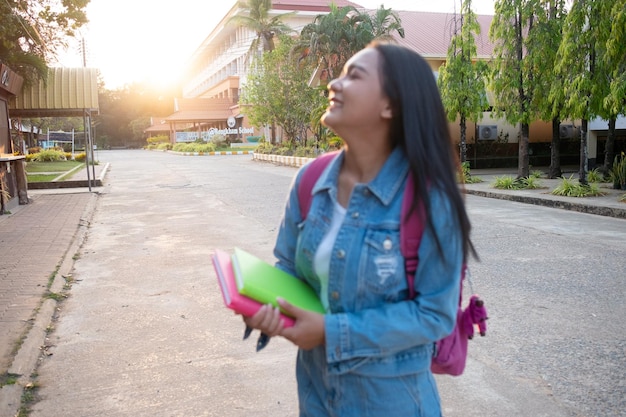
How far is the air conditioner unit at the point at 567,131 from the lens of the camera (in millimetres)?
23938

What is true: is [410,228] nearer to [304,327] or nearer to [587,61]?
[304,327]

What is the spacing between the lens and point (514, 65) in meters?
16.1

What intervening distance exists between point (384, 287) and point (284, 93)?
29.8 meters

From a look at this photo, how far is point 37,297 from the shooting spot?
5.85m

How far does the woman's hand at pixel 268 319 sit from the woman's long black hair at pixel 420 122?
1.43 ft

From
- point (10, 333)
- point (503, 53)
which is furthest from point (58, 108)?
point (10, 333)

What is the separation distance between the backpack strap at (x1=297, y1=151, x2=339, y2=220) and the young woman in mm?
109

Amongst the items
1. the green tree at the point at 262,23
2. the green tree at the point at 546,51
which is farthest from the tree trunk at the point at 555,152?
the green tree at the point at 262,23

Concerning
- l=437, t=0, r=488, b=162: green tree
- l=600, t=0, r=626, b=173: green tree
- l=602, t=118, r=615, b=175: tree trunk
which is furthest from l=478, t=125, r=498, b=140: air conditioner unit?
l=600, t=0, r=626, b=173: green tree

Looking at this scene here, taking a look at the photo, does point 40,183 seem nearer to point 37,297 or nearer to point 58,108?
point 58,108

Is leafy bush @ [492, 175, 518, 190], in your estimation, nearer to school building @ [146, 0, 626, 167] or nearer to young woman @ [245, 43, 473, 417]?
school building @ [146, 0, 626, 167]

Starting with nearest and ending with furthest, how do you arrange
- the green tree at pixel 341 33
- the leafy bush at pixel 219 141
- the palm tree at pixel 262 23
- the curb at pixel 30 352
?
the curb at pixel 30 352
the green tree at pixel 341 33
the palm tree at pixel 262 23
the leafy bush at pixel 219 141

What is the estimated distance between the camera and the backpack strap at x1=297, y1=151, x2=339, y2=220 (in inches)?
69.5

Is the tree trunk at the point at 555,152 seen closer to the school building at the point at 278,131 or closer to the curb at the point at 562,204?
the school building at the point at 278,131
